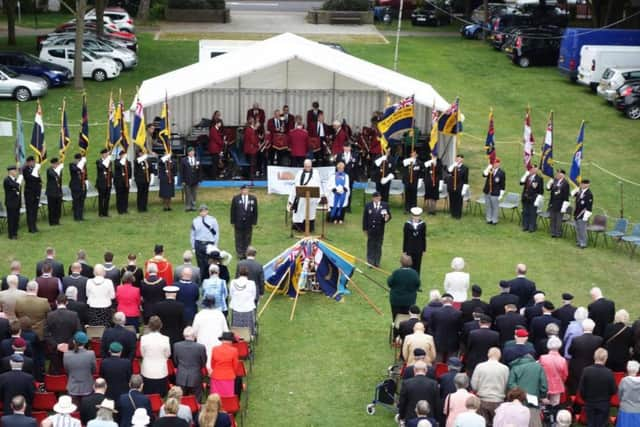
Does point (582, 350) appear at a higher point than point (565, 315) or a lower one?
lower

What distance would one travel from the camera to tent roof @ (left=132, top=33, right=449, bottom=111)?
28.6 metres

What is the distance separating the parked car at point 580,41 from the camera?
44.0m

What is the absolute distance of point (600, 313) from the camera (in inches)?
687

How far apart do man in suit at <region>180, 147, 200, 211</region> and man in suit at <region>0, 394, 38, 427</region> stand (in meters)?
13.7

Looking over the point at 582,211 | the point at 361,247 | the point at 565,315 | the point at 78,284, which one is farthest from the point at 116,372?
the point at 582,211

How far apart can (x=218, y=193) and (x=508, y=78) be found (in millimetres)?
19677

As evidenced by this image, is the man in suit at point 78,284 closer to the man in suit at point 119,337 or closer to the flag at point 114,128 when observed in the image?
the man in suit at point 119,337

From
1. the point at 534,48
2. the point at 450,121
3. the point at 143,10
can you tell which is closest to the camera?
the point at 450,121

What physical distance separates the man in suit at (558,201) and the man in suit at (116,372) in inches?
519

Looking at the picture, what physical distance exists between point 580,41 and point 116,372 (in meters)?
33.2

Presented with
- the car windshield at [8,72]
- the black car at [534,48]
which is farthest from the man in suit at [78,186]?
the black car at [534,48]

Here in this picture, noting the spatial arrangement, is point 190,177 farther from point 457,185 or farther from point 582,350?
point 582,350

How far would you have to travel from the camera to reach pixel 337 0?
5859 centimetres

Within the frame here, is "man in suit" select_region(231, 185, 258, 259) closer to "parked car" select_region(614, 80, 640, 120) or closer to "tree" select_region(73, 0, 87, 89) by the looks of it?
"tree" select_region(73, 0, 87, 89)
